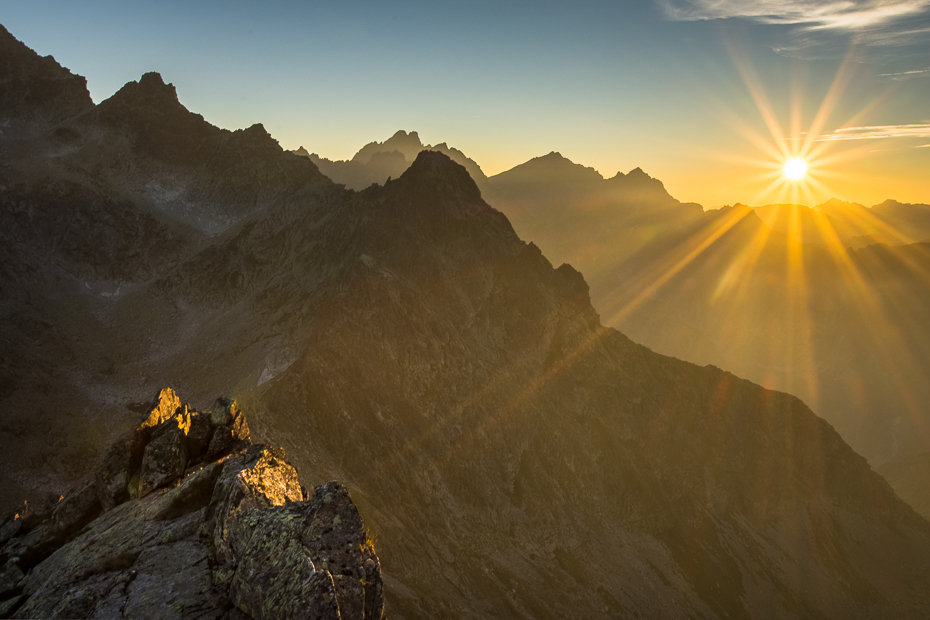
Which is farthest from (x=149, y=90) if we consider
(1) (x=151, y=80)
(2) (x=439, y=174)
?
(2) (x=439, y=174)

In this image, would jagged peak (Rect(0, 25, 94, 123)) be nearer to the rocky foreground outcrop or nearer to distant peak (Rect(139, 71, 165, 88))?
distant peak (Rect(139, 71, 165, 88))

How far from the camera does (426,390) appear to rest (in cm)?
7075

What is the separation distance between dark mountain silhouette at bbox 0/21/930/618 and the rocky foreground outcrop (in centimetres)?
2815

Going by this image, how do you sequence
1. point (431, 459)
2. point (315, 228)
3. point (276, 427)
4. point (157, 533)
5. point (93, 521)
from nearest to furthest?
1. point (157, 533)
2. point (93, 521)
3. point (276, 427)
4. point (431, 459)
5. point (315, 228)

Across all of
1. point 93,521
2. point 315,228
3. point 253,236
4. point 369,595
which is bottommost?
point 93,521

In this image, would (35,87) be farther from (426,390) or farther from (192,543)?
(192,543)

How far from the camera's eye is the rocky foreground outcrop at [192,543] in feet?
42.4

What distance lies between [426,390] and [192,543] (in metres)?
54.8

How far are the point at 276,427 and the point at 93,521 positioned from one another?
33.1 m

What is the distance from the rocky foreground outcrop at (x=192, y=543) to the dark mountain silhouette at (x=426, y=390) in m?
28.1

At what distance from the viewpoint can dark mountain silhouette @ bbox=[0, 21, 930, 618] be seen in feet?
193

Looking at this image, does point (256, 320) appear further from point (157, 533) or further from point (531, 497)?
point (157, 533)

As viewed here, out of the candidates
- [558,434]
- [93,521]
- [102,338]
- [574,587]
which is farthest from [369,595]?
[102,338]

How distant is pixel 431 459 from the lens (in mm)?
65375
